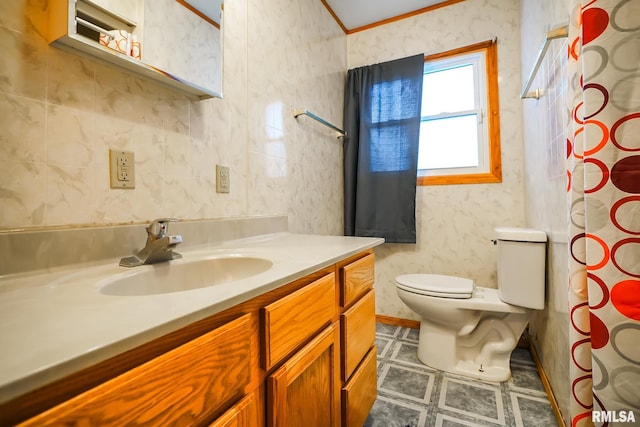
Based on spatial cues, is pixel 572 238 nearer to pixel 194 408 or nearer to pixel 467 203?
pixel 194 408

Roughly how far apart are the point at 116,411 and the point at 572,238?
3.40 ft

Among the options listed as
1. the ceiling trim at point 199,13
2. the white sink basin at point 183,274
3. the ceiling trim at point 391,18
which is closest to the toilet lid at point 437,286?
the white sink basin at point 183,274

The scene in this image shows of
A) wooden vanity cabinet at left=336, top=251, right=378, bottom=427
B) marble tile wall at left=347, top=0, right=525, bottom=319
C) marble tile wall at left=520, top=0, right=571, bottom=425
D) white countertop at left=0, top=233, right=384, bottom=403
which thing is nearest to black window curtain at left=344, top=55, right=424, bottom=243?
marble tile wall at left=347, top=0, right=525, bottom=319

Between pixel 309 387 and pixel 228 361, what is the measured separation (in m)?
0.35

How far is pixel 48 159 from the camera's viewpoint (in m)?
0.72

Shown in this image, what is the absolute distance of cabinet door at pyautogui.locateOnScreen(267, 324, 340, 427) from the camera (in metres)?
0.63

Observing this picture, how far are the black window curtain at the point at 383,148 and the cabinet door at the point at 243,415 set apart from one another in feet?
5.81

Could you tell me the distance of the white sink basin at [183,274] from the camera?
697mm

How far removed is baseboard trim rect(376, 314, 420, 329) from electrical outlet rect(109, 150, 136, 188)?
2045 millimetres

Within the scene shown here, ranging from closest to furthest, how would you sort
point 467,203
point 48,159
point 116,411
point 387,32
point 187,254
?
point 116,411 → point 48,159 → point 187,254 → point 467,203 → point 387,32

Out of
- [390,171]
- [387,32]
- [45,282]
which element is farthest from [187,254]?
[387,32]

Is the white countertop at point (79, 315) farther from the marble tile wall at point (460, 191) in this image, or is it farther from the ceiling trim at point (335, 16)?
the ceiling trim at point (335, 16)

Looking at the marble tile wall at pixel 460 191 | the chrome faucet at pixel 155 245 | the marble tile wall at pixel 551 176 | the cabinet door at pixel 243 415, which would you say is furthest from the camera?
the marble tile wall at pixel 460 191

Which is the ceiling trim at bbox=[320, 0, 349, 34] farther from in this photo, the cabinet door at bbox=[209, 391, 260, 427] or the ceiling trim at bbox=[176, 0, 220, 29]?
the cabinet door at bbox=[209, 391, 260, 427]
